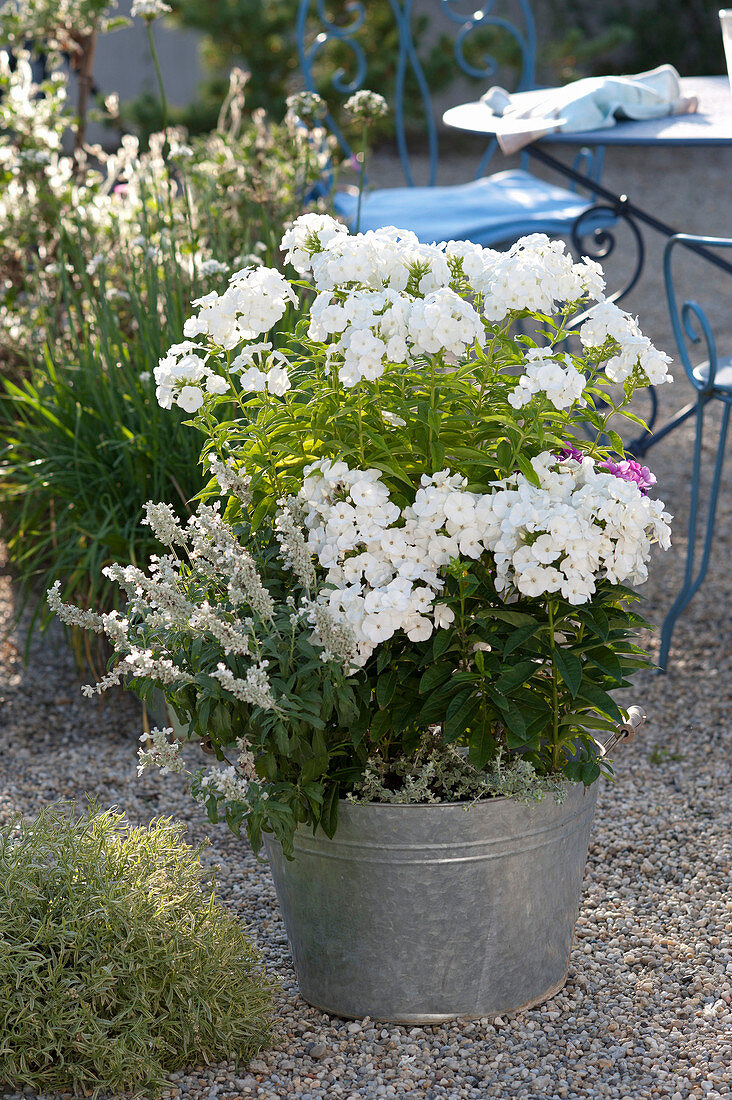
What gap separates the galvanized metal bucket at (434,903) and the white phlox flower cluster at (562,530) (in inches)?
12.6

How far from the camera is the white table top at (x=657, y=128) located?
2574 millimetres

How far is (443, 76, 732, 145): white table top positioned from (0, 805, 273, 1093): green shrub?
6.26ft

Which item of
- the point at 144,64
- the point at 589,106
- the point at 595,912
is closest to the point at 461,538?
the point at 595,912

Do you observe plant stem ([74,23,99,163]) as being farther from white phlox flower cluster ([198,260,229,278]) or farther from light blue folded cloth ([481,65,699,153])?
white phlox flower cluster ([198,260,229,278])

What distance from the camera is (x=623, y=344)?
1.51 m

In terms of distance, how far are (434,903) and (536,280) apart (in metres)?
0.82

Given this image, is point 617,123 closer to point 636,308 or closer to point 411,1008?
point 411,1008

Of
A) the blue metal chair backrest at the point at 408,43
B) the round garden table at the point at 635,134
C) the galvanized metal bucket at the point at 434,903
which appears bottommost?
the galvanized metal bucket at the point at 434,903

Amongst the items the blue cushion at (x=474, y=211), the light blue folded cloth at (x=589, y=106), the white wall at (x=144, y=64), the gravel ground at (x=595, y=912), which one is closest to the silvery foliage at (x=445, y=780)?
the gravel ground at (x=595, y=912)

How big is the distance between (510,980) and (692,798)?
0.79 m

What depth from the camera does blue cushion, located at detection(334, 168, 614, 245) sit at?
3592 millimetres

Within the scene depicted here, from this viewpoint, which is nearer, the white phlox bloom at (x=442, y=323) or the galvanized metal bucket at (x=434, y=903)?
the white phlox bloom at (x=442, y=323)

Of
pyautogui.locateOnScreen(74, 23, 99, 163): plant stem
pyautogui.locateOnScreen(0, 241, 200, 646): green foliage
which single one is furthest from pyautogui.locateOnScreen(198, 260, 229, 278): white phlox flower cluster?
pyautogui.locateOnScreen(74, 23, 99, 163): plant stem

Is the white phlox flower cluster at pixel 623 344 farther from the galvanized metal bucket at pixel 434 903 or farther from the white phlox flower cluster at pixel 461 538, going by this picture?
the galvanized metal bucket at pixel 434 903
